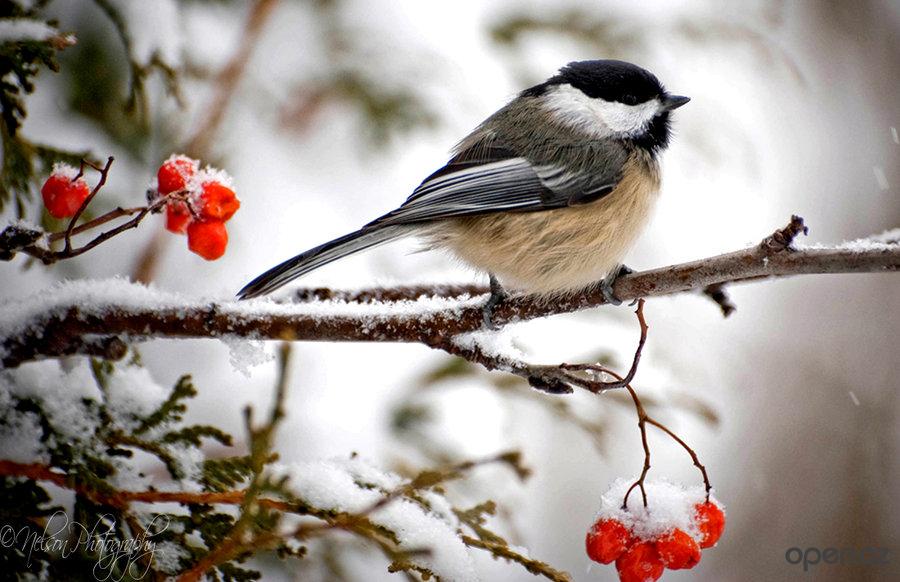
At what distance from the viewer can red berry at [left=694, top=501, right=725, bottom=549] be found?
150 centimetres

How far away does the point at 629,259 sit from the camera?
12.3 feet

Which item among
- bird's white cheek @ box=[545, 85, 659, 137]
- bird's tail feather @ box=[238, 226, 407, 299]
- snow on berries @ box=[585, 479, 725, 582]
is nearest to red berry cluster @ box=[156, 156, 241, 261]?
bird's tail feather @ box=[238, 226, 407, 299]

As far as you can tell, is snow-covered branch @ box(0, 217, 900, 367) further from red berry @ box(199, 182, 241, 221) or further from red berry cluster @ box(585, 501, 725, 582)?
red berry cluster @ box(585, 501, 725, 582)

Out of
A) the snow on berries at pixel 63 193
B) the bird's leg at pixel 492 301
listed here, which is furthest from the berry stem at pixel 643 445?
the snow on berries at pixel 63 193

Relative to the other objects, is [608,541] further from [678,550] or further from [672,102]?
[672,102]

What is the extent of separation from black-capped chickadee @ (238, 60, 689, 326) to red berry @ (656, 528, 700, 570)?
27.3 inches

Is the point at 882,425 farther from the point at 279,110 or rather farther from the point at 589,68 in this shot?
the point at 279,110

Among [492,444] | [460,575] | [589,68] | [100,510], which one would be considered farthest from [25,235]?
[492,444]

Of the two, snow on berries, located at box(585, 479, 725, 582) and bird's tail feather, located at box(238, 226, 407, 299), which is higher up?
bird's tail feather, located at box(238, 226, 407, 299)

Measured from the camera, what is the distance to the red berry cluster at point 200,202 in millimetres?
1506

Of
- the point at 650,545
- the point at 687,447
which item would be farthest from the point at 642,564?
the point at 687,447

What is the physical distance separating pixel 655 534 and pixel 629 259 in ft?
7.90

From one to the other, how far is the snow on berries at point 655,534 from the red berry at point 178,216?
42.5 inches

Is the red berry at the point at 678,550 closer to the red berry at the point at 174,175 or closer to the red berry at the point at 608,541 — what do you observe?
the red berry at the point at 608,541
